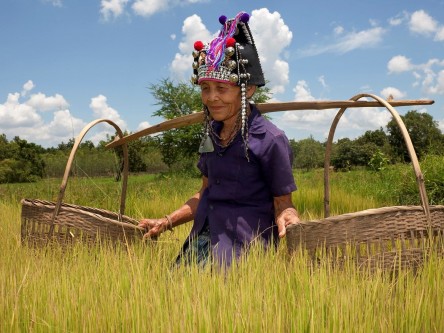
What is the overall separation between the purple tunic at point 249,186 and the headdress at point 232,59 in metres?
0.08

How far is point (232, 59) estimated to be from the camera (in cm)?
230

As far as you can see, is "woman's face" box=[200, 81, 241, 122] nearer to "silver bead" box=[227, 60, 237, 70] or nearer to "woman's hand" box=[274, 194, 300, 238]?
"silver bead" box=[227, 60, 237, 70]

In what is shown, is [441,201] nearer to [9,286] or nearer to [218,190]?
[218,190]

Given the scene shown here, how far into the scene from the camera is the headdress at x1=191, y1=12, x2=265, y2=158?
225cm

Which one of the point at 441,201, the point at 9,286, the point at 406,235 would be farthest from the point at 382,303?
the point at 441,201

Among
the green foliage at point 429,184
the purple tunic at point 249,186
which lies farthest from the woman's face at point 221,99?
the green foliage at point 429,184

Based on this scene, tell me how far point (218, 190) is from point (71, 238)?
33.4 inches

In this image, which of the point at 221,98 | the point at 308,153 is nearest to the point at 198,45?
the point at 221,98

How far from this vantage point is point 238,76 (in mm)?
2264

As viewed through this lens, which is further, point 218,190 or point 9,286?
point 218,190

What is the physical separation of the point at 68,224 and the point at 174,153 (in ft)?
79.6

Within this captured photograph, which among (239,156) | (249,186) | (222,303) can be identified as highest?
(239,156)

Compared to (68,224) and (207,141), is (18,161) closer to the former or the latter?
(68,224)

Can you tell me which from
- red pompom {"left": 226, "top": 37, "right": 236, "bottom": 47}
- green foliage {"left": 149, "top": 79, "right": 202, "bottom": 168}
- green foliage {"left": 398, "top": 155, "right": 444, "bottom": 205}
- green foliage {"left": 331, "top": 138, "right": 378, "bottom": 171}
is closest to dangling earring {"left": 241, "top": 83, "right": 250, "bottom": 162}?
red pompom {"left": 226, "top": 37, "right": 236, "bottom": 47}
